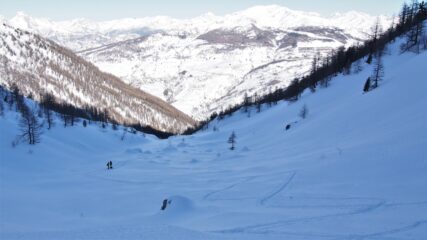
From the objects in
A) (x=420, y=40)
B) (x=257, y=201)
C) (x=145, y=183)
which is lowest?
(x=145, y=183)

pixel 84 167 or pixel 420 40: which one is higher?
pixel 420 40

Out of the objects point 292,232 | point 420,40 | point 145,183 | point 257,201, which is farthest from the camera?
point 420,40

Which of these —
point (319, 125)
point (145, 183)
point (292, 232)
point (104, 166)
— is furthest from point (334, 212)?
point (104, 166)

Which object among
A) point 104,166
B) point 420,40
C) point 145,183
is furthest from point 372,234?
point 420,40

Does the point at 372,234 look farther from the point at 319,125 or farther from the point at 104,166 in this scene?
the point at 104,166

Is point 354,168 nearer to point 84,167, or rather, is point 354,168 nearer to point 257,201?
point 257,201

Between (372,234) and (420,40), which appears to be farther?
(420,40)

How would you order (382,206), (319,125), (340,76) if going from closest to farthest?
1. (382,206)
2. (319,125)
3. (340,76)
